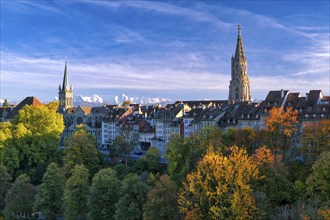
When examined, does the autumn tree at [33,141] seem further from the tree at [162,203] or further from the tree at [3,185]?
the tree at [162,203]

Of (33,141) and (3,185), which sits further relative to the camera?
(33,141)

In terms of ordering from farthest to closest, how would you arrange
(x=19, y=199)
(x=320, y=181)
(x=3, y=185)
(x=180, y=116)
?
(x=180, y=116), (x=3, y=185), (x=19, y=199), (x=320, y=181)

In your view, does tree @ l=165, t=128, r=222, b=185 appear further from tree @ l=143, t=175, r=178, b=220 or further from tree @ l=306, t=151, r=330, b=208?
tree @ l=306, t=151, r=330, b=208

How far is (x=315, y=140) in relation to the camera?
54375 mm

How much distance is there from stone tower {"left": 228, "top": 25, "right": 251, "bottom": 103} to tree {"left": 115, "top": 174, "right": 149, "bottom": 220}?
86220 millimetres

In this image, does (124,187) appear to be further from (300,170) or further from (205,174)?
(300,170)

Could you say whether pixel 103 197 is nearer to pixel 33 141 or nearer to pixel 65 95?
pixel 33 141

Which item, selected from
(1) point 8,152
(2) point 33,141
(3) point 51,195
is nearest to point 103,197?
(3) point 51,195

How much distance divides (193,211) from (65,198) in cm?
2126

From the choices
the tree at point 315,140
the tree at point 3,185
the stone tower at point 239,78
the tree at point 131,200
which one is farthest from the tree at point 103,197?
the stone tower at point 239,78

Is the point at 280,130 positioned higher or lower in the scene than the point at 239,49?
lower

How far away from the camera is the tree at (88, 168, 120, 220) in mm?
49844

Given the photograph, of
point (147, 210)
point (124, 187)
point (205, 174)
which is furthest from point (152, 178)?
point (205, 174)

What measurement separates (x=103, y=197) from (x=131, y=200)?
14.1 feet
